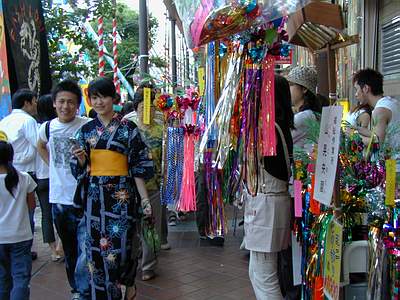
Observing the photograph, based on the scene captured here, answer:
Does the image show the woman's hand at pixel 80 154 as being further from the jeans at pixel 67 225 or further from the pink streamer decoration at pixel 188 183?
the pink streamer decoration at pixel 188 183

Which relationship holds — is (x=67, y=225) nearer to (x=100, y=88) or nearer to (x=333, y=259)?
(x=100, y=88)

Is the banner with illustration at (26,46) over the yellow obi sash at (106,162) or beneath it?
over

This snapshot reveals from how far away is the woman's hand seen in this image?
3356 millimetres

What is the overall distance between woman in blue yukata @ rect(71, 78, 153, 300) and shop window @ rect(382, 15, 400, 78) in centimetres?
298

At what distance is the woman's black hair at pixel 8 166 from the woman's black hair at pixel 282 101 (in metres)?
1.90

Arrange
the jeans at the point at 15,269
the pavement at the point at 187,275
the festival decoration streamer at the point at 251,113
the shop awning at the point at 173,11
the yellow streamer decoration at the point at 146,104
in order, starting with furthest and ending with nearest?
1. the yellow streamer decoration at the point at 146,104
2. the pavement at the point at 187,275
3. the shop awning at the point at 173,11
4. the jeans at the point at 15,269
5. the festival decoration streamer at the point at 251,113

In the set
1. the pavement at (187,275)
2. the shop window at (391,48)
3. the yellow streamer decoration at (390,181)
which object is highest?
the shop window at (391,48)

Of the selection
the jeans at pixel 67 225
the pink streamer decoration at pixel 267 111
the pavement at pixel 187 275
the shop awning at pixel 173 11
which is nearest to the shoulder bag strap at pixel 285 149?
the pink streamer decoration at pixel 267 111

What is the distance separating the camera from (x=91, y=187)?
11.2 feet

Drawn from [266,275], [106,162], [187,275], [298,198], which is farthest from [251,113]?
[187,275]

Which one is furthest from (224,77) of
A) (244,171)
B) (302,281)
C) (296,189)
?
(302,281)

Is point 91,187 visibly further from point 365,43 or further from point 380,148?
point 365,43

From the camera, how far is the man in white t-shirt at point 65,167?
3.93 meters

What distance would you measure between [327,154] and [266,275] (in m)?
0.96
